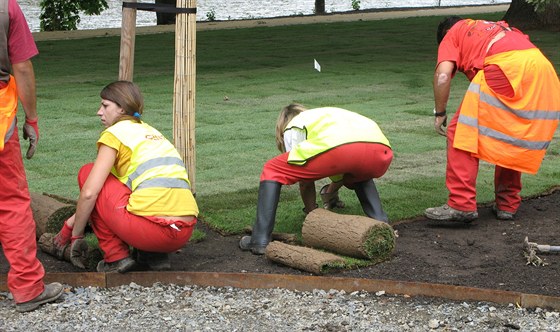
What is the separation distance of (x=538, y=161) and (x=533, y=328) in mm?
1990

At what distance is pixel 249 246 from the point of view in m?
6.15

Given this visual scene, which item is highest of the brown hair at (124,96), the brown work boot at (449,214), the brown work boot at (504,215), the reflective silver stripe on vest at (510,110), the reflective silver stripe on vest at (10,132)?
the brown hair at (124,96)

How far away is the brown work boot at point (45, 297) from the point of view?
16.6 feet

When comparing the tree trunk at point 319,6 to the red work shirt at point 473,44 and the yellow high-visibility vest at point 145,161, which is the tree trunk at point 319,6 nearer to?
the red work shirt at point 473,44

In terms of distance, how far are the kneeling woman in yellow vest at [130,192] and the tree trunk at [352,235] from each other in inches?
32.2

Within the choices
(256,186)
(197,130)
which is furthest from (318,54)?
(256,186)

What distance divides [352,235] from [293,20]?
59.1 ft

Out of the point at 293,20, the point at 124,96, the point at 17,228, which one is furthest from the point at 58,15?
the point at 17,228

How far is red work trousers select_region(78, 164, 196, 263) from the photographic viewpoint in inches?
210

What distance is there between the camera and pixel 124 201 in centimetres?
536

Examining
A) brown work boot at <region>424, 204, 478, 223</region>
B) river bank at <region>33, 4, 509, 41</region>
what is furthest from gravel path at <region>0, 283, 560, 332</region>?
river bank at <region>33, 4, 509, 41</region>

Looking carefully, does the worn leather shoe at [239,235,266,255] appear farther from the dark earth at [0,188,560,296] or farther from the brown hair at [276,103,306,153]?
the brown hair at [276,103,306,153]

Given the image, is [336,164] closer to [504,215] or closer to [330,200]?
[330,200]

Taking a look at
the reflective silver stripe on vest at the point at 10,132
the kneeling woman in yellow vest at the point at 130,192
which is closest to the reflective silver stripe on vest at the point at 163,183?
the kneeling woman in yellow vest at the point at 130,192
